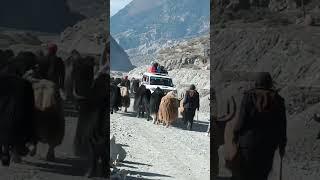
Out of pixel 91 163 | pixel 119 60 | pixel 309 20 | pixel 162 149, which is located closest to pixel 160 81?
pixel 162 149

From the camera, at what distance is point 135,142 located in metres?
13.1

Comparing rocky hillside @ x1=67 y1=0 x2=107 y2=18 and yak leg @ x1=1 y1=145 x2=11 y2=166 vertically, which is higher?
rocky hillside @ x1=67 y1=0 x2=107 y2=18

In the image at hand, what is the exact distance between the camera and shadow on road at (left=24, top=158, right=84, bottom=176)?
5.01 meters

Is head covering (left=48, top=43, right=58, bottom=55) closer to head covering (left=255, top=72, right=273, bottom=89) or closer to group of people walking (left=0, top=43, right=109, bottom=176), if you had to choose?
group of people walking (left=0, top=43, right=109, bottom=176)

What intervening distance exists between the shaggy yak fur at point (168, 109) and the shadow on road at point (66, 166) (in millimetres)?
11041

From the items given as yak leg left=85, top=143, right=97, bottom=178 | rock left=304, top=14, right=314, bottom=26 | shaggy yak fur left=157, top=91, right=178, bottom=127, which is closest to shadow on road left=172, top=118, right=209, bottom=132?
shaggy yak fur left=157, top=91, right=178, bottom=127

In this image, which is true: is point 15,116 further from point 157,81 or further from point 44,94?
point 157,81

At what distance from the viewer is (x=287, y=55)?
4727mm

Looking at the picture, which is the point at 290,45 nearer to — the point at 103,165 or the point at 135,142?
the point at 103,165

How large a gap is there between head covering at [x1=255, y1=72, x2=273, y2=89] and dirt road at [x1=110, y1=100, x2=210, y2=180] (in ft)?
14.3

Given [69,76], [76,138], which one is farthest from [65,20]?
[76,138]

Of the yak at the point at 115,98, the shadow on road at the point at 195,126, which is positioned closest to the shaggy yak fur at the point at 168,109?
the shadow on road at the point at 195,126

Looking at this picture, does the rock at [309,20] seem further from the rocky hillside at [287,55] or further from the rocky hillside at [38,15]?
the rocky hillside at [38,15]

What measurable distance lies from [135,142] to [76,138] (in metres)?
8.10
